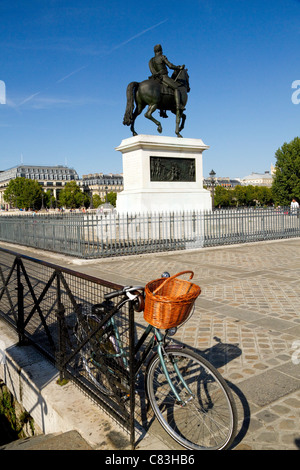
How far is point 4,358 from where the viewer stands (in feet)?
15.7

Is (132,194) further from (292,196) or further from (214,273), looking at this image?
(292,196)

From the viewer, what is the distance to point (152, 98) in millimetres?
16484

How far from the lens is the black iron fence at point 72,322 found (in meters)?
2.98

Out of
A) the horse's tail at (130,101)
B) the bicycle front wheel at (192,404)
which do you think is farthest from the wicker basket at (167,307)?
the horse's tail at (130,101)

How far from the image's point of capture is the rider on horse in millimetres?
16453

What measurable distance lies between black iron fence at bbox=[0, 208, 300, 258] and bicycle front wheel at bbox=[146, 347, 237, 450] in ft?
31.8

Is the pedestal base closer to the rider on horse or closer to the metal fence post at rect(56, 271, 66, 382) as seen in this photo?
the rider on horse

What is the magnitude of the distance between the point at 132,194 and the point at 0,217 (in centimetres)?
949

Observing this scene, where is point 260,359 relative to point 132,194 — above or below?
below

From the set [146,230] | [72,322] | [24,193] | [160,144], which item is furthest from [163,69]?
[24,193]

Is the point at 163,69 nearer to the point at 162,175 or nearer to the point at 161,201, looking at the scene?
the point at 162,175

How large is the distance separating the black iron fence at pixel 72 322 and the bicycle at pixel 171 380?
0.04 m

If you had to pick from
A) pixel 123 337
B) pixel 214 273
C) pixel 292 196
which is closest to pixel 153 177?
pixel 214 273

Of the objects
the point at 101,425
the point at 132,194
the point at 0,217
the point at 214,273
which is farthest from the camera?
the point at 0,217
